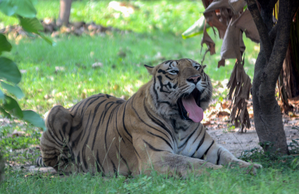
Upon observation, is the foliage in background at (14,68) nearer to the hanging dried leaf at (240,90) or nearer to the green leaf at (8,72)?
the green leaf at (8,72)

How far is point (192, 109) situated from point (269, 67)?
79 centimetres

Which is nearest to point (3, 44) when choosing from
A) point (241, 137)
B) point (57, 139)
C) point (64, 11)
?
point (57, 139)

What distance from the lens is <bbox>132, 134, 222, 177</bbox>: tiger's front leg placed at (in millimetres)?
2973

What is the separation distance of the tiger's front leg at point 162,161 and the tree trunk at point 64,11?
28.3 feet

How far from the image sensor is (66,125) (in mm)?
3973

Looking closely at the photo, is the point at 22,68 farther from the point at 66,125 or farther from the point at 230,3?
the point at 230,3

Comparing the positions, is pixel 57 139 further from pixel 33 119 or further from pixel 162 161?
pixel 33 119

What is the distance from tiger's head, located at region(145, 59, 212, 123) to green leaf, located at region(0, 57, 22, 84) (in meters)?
1.69

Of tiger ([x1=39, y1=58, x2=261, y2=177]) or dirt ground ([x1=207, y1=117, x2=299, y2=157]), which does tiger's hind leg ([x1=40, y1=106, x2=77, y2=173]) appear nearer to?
tiger ([x1=39, y1=58, x2=261, y2=177])

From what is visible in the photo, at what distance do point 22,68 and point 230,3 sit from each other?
5.51m

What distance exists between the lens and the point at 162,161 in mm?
3117

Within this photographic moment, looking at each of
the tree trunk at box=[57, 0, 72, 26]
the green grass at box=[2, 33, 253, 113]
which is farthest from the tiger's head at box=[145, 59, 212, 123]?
the tree trunk at box=[57, 0, 72, 26]

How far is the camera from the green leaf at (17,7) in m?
1.81

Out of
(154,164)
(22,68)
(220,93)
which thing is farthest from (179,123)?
(22,68)
